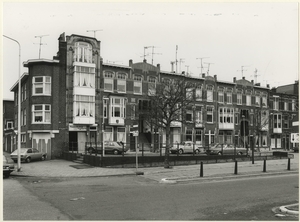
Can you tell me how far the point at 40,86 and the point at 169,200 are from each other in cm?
2640

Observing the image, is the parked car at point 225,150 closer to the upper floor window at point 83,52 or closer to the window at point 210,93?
the window at point 210,93

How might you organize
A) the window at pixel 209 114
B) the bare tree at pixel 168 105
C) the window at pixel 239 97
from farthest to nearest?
the window at pixel 239 97, the window at pixel 209 114, the bare tree at pixel 168 105

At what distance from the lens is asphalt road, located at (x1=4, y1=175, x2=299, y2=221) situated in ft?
32.2

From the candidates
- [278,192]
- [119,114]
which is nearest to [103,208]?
[278,192]

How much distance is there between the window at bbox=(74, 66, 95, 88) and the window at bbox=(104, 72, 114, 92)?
91.8 inches

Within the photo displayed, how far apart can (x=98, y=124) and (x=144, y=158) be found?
13020mm

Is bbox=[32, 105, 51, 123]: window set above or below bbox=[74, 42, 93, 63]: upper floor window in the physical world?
below

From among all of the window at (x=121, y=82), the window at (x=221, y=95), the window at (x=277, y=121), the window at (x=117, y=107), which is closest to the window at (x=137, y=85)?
the window at (x=121, y=82)

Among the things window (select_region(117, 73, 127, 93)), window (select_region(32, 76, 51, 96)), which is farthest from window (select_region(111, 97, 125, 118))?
window (select_region(32, 76, 51, 96))

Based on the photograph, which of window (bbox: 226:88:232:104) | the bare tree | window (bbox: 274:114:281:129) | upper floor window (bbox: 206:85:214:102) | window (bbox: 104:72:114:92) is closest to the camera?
the bare tree

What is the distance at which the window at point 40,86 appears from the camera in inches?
1373

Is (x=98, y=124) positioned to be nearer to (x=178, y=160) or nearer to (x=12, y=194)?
(x=178, y=160)

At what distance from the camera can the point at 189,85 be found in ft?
87.9

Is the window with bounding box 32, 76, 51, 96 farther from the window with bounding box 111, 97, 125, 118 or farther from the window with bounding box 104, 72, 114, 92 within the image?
the window with bounding box 111, 97, 125, 118
